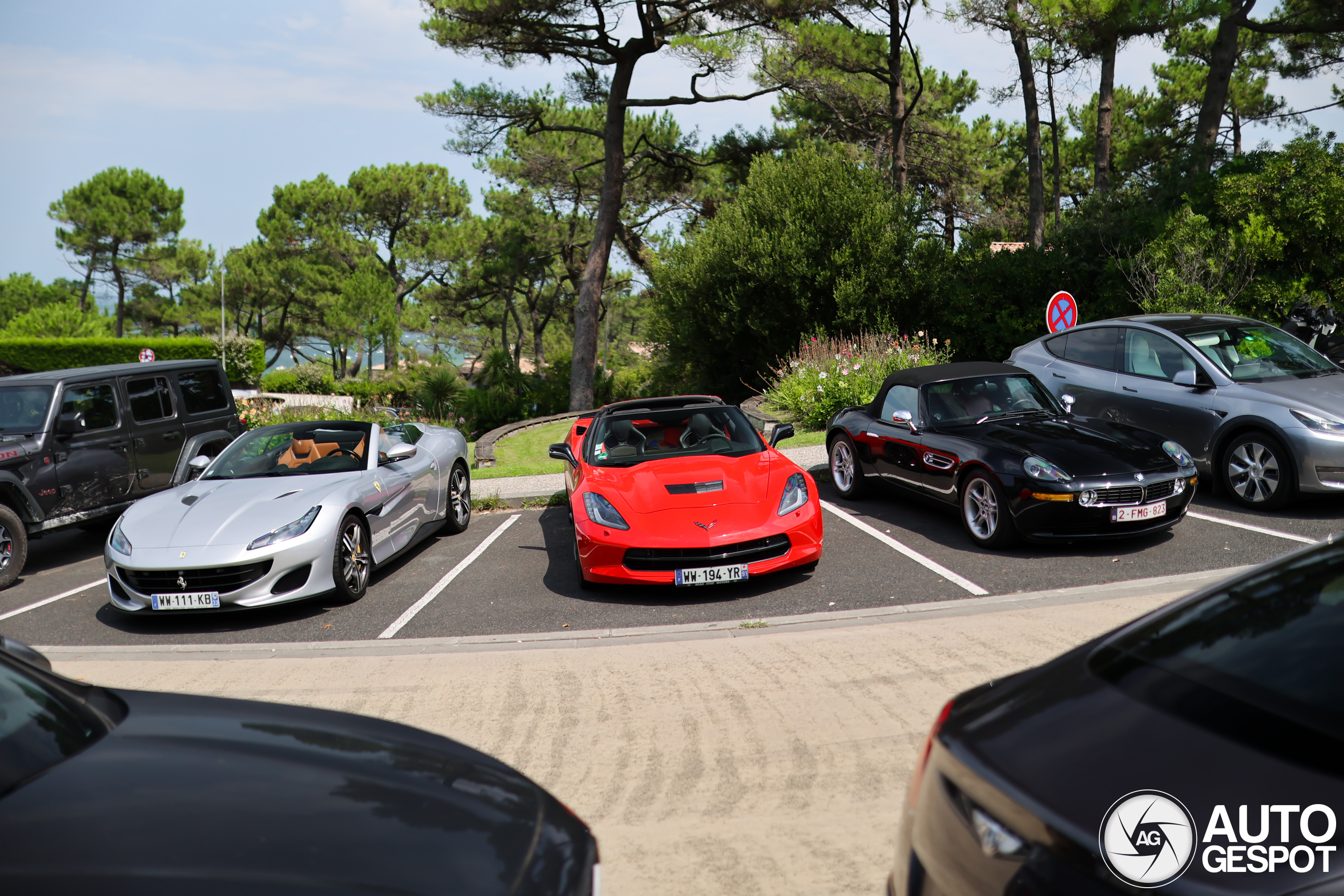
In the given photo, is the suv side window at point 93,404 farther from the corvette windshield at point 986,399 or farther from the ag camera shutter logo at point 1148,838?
the ag camera shutter logo at point 1148,838

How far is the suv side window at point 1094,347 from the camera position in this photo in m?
9.77

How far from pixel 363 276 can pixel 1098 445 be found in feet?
147

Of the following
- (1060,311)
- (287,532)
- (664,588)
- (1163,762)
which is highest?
(1060,311)

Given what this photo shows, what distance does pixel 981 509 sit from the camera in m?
7.72

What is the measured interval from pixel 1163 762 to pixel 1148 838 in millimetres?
216

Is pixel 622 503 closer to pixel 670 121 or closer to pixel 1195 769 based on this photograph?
pixel 1195 769

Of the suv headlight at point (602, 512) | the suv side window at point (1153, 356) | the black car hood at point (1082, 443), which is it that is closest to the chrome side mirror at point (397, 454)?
the suv headlight at point (602, 512)

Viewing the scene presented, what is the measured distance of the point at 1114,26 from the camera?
802 inches

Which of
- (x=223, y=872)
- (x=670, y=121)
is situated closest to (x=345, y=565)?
(x=223, y=872)

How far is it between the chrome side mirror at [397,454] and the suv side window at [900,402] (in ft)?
15.0

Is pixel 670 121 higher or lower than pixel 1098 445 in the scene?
higher

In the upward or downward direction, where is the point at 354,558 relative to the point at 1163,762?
downward

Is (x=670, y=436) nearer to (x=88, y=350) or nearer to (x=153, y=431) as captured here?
(x=153, y=431)

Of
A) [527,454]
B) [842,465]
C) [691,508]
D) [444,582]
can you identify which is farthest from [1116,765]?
[527,454]
